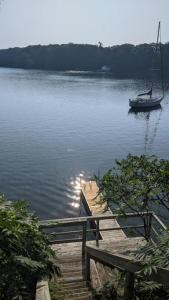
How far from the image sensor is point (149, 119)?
65750mm

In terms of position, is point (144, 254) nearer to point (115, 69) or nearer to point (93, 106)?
point (93, 106)

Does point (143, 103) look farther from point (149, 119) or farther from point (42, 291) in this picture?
point (42, 291)

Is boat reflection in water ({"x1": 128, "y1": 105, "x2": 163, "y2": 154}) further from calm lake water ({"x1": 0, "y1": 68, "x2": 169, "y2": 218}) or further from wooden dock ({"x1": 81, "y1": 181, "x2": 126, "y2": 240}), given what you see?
wooden dock ({"x1": 81, "y1": 181, "x2": 126, "y2": 240})

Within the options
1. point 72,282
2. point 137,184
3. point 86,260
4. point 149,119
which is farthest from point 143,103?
point 137,184

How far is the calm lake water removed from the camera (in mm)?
28891

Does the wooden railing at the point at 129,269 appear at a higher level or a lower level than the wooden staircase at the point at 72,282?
higher

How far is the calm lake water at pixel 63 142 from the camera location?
28.9 metres

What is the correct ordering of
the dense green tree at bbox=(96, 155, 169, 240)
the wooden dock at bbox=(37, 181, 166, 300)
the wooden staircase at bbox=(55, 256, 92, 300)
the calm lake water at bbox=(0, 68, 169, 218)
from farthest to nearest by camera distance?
the calm lake water at bbox=(0, 68, 169, 218), the wooden staircase at bbox=(55, 256, 92, 300), the dense green tree at bbox=(96, 155, 169, 240), the wooden dock at bbox=(37, 181, 166, 300)

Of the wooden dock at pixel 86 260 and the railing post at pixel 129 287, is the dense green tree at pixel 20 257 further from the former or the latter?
the railing post at pixel 129 287

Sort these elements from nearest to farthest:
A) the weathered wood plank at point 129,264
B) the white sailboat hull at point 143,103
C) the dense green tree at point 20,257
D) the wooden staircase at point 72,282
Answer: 1. the weathered wood plank at point 129,264
2. the dense green tree at point 20,257
3. the wooden staircase at point 72,282
4. the white sailboat hull at point 143,103

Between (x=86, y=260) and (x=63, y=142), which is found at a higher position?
(x=86, y=260)

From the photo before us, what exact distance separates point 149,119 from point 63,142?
84.1 ft

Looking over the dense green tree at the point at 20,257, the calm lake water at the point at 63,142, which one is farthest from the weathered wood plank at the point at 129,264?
the calm lake water at the point at 63,142

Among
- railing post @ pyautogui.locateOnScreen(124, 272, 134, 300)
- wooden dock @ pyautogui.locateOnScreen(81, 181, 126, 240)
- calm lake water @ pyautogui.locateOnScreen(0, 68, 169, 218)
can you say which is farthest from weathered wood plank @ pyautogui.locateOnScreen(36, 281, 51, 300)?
calm lake water @ pyautogui.locateOnScreen(0, 68, 169, 218)
